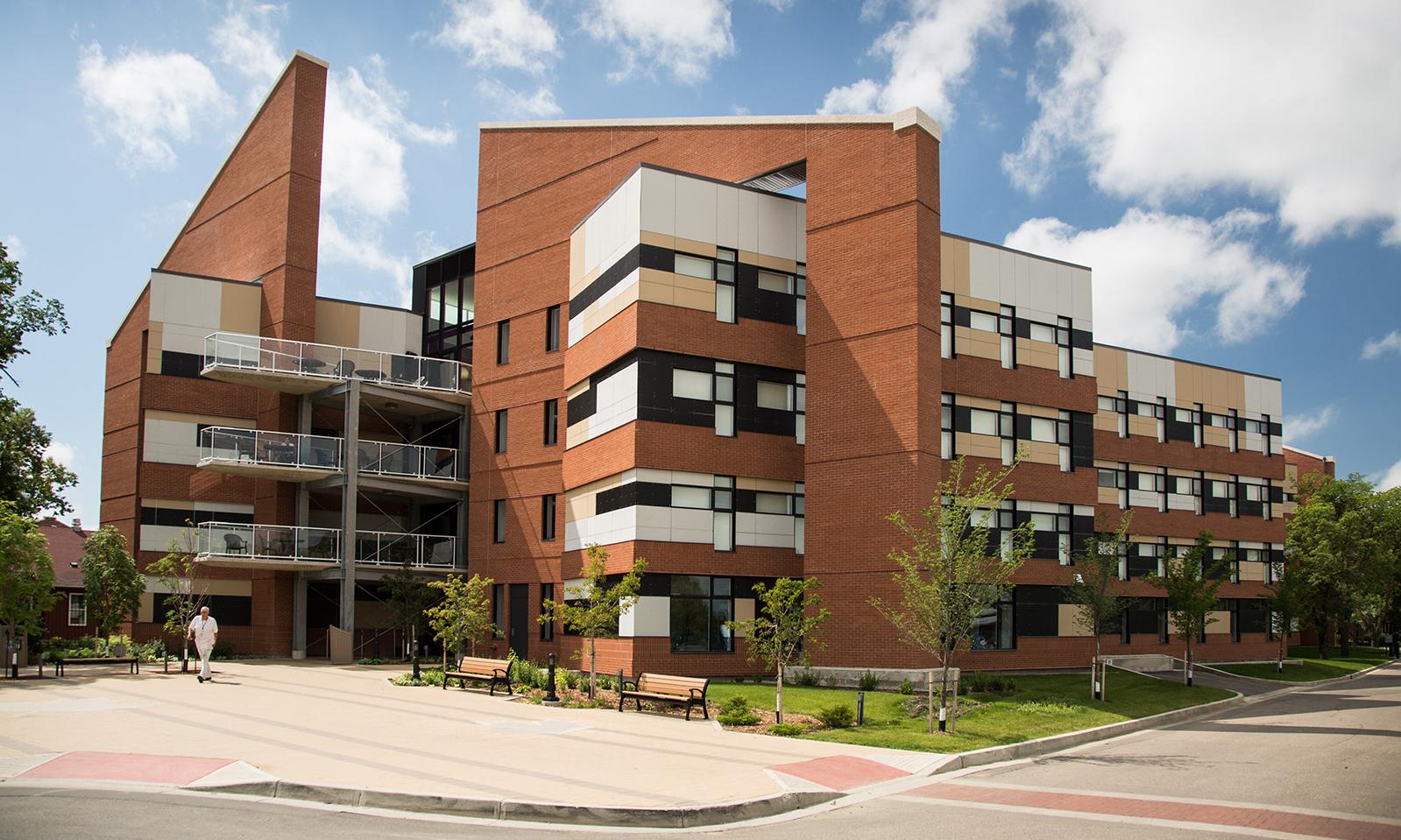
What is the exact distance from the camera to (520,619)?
3616 centimetres

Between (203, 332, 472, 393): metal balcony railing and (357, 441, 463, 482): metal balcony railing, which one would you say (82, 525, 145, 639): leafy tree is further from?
(357, 441, 463, 482): metal balcony railing

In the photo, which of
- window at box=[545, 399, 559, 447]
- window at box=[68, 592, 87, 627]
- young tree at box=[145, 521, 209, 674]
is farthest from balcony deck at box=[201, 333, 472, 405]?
window at box=[68, 592, 87, 627]

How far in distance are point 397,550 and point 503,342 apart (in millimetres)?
8494

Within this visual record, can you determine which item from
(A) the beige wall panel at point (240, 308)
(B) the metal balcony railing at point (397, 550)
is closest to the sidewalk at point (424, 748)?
(B) the metal balcony railing at point (397, 550)

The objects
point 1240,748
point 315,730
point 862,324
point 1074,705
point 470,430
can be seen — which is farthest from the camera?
point 470,430

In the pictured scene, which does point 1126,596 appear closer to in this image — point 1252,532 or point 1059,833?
point 1252,532

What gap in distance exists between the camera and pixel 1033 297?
3491cm

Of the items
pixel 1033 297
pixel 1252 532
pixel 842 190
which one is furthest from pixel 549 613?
pixel 1252 532

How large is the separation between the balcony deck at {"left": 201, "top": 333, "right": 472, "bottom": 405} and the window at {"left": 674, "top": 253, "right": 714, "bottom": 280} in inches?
558

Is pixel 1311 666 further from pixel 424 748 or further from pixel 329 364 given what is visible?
pixel 424 748

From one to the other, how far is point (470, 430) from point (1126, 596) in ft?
83.3

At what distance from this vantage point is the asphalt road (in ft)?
34.9

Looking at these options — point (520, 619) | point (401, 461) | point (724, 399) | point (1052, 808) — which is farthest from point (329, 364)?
point (1052, 808)

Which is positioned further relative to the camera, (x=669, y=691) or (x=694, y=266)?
(x=694, y=266)
